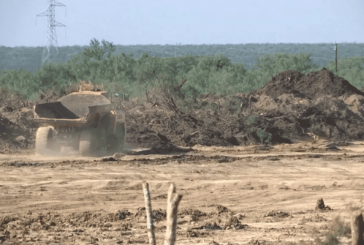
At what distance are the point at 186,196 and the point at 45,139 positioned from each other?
5.77 meters

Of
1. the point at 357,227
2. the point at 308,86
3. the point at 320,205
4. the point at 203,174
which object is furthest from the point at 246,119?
the point at 357,227

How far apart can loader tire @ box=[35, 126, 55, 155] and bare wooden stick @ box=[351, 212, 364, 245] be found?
10.2 metres

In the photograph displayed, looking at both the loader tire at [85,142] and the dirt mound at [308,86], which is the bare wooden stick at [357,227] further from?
the dirt mound at [308,86]

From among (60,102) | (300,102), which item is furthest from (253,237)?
(300,102)

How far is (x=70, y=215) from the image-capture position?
8.17 m

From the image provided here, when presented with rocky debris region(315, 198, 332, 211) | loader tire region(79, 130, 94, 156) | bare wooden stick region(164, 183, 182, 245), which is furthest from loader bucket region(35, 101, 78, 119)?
bare wooden stick region(164, 183, 182, 245)

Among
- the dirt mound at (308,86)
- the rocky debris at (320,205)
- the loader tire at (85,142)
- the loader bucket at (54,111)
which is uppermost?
the dirt mound at (308,86)

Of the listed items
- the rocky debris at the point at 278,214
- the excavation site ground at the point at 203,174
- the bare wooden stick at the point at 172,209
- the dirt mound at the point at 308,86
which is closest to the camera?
the bare wooden stick at the point at 172,209

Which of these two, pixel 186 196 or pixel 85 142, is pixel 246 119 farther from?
pixel 186 196

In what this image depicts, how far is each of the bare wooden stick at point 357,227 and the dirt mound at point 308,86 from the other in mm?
18605

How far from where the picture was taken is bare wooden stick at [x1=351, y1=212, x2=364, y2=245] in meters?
5.02

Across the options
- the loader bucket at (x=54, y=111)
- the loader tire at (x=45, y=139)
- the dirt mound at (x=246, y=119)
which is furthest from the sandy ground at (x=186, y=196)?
the dirt mound at (x=246, y=119)

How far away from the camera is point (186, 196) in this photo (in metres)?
9.59

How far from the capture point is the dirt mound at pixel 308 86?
2417cm
